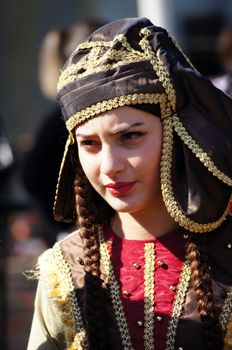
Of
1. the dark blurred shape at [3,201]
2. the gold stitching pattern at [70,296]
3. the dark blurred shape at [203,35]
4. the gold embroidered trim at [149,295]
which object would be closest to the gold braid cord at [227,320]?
the gold embroidered trim at [149,295]

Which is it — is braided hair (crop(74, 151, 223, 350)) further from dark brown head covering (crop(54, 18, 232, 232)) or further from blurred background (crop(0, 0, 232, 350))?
blurred background (crop(0, 0, 232, 350))

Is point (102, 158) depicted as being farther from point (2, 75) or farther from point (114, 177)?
point (2, 75)

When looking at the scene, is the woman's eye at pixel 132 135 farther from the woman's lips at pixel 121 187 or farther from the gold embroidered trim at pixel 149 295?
the gold embroidered trim at pixel 149 295

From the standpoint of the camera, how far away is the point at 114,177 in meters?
3.51

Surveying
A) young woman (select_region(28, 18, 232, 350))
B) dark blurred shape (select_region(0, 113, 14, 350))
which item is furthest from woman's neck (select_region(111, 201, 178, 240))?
dark blurred shape (select_region(0, 113, 14, 350))

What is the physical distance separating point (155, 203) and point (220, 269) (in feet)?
1.09

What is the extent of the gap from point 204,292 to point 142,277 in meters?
0.25

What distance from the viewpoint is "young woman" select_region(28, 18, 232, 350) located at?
3512 millimetres

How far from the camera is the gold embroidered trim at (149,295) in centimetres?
362

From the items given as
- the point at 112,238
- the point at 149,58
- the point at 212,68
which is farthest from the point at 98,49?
the point at 212,68

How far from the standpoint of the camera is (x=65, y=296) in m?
3.76

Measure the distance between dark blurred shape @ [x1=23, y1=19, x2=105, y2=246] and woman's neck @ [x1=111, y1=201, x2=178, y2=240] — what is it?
2377 millimetres

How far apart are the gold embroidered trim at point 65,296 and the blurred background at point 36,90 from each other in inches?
59.3

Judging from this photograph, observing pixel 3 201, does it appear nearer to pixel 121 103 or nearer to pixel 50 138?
pixel 50 138
